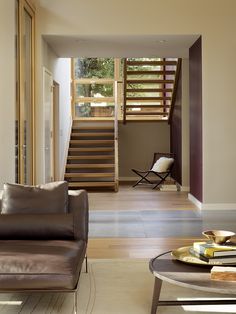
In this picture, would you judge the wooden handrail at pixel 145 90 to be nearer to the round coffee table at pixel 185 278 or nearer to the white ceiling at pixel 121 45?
the white ceiling at pixel 121 45

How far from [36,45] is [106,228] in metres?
3.13

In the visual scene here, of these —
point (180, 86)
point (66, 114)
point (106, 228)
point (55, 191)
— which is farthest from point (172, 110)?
point (55, 191)

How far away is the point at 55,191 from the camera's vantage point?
12.5 ft

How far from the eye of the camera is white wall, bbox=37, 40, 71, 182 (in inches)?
329

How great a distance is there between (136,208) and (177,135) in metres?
3.48

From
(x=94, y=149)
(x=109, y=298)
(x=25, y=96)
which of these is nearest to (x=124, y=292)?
(x=109, y=298)

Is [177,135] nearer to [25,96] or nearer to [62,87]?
[62,87]

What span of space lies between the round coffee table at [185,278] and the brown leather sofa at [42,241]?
1.63ft

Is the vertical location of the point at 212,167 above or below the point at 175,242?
above

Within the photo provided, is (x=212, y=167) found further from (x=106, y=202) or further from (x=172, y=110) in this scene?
(x=172, y=110)

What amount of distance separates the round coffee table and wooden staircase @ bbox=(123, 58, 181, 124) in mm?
8097

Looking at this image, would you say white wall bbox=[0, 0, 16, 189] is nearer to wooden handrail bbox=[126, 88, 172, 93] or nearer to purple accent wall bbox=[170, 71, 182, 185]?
purple accent wall bbox=[170, 71, 182, 185]

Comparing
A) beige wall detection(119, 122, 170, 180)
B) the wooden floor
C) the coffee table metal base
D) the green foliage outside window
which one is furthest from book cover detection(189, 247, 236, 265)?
the green foliage outside window

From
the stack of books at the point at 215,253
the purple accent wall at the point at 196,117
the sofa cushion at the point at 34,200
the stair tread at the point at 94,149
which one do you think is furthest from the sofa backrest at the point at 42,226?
the stair tread at the point at 94,149
